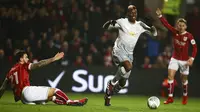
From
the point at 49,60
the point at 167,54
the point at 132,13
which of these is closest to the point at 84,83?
the point at 167,54

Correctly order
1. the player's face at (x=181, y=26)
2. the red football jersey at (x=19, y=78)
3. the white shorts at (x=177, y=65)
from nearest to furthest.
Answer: the red football jersey at (x=19, y=78), the player's face at (x=181, y=26), the white shorts at (x=177, y=65)

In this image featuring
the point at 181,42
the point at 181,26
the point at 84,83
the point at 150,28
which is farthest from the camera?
the point at 84,83

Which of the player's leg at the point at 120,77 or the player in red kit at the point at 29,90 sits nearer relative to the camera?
the player in red kit at the point at 29,90

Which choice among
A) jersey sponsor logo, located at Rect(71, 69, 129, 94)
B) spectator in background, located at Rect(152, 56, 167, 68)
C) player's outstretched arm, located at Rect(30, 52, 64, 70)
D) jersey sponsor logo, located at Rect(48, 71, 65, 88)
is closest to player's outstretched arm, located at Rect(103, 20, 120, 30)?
player's outstretched arm, located at Rect(30, 52, 64, 70)

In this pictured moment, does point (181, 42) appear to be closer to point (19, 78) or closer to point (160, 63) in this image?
point (160, 63)

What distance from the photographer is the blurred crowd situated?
60.0ft

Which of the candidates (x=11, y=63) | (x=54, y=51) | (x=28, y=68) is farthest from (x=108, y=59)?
(x=28, y=68)

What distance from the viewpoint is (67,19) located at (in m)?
19.7

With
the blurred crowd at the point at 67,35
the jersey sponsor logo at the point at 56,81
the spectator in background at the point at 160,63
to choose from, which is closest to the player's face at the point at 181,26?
the blurred crowd at the point at 67,35

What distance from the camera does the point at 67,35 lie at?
1903 centimetres

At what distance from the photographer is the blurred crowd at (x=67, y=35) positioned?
18.3m

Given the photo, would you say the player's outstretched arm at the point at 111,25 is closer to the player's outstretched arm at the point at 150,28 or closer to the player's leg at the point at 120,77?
the player's outstretched arm at the point at 150,28

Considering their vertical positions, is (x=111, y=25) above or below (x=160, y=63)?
above

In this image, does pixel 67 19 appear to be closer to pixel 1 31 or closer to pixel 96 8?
pixel 96 8
